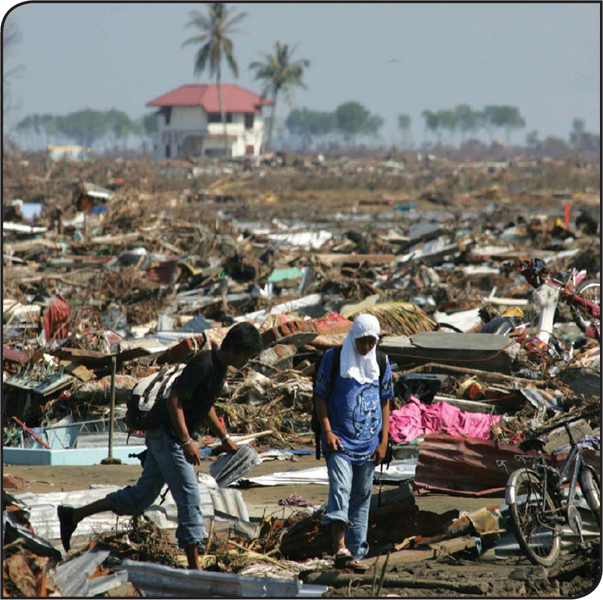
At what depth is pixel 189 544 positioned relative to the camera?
5.07 m

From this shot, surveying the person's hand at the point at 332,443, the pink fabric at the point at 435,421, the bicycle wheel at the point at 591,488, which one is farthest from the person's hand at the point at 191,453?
the pink fabric at the point at 435,421

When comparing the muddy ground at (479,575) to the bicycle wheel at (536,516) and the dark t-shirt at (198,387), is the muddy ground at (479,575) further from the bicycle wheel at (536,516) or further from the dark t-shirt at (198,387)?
the dark t-shirt at (198,387)

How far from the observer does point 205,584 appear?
4.88 meters

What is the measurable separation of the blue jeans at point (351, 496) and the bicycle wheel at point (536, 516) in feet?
2.96

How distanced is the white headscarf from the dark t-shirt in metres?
0.76

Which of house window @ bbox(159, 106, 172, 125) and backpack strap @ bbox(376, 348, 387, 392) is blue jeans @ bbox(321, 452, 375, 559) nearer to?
backpack strap @ bbox(376, 348, 387, 392)

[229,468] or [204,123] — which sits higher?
[204,123]

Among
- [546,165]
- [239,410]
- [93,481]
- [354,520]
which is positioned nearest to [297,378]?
[239,410]

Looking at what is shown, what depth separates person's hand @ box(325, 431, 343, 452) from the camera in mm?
5375

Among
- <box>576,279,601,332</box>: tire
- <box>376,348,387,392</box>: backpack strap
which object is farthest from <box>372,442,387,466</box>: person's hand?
<box>576,279,601,332</box>: tire

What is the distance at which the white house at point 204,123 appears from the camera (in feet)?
314

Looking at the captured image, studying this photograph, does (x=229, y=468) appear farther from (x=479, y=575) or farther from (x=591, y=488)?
(x=591, y=488)

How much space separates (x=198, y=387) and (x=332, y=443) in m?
0.86

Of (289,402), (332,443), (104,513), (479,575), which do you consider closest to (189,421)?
(332,443)
